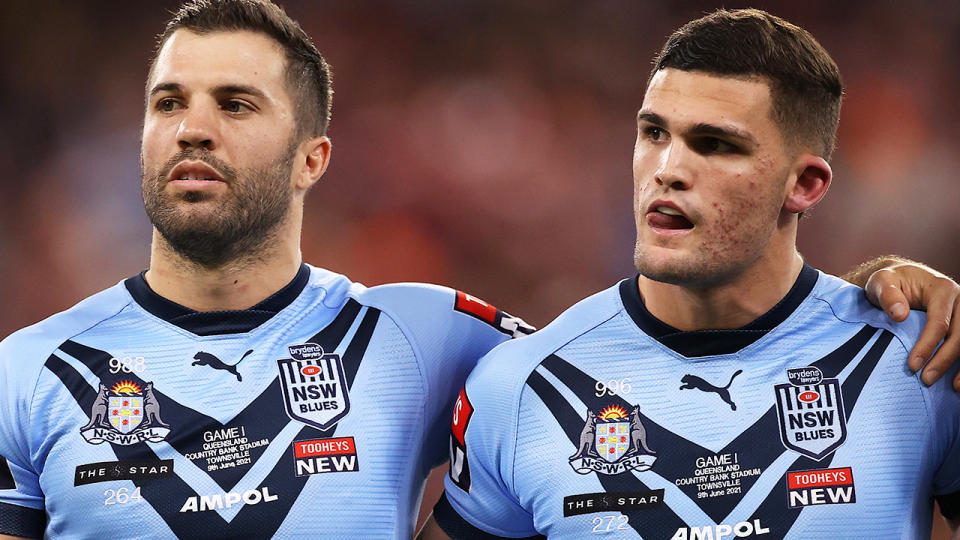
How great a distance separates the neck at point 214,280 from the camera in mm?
3242

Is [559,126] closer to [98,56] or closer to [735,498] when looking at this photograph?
[98,56]

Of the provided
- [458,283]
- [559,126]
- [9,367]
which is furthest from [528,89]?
[9,367]

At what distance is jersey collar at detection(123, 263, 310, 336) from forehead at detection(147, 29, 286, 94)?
662 millimetres

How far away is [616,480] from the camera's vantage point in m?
2.81

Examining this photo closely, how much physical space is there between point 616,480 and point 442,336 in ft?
2.60

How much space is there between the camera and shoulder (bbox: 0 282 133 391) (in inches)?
120

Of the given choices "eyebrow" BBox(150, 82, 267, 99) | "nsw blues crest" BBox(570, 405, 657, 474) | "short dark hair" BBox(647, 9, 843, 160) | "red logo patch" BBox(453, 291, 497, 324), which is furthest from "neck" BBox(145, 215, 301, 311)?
"short dark hair" BBox(647, 9, 843, 160)

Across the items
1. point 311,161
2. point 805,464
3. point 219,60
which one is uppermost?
point 219,60

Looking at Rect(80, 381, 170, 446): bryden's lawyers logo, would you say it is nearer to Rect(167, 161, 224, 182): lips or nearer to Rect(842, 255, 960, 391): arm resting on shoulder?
Rect(167, 161, 224, 182): lips

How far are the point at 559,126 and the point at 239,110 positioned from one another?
5582 mm

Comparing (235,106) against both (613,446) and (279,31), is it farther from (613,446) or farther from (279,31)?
(613,446)

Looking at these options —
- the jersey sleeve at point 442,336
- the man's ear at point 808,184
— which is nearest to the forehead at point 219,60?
the jersey sleeve at point 442,336

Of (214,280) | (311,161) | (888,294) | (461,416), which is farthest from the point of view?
(311,161)

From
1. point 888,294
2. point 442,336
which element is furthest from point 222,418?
point 888,294
